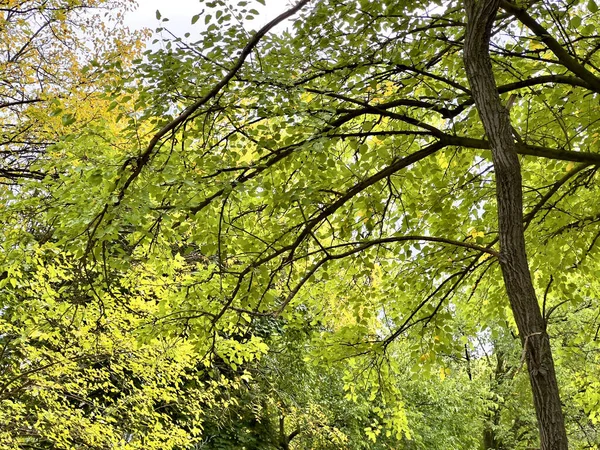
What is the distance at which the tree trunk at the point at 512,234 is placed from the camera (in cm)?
219

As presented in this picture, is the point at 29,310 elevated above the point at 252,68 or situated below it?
below

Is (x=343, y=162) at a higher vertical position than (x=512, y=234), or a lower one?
higher

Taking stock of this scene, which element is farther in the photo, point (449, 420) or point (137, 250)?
point (449, 420)

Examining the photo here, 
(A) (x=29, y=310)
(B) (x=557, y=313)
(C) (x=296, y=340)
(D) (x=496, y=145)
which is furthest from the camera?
(B) (x=557, y=313)

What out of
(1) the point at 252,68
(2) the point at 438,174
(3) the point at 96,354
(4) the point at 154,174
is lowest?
(3) the point at 96,354

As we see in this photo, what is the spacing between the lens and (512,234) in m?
2.34

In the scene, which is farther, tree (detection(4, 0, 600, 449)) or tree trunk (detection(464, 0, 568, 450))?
tree (detection(4, 0, 600, 449))

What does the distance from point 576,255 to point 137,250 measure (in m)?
4.11

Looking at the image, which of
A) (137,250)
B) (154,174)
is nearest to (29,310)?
(137,250)

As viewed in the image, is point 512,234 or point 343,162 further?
point 343,162

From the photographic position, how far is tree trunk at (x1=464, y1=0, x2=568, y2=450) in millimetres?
2193

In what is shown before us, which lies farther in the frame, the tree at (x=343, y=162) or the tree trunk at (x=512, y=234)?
the tree at (x=343, y=162)

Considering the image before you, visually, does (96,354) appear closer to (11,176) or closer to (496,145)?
(11,176)

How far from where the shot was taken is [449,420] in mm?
12000
